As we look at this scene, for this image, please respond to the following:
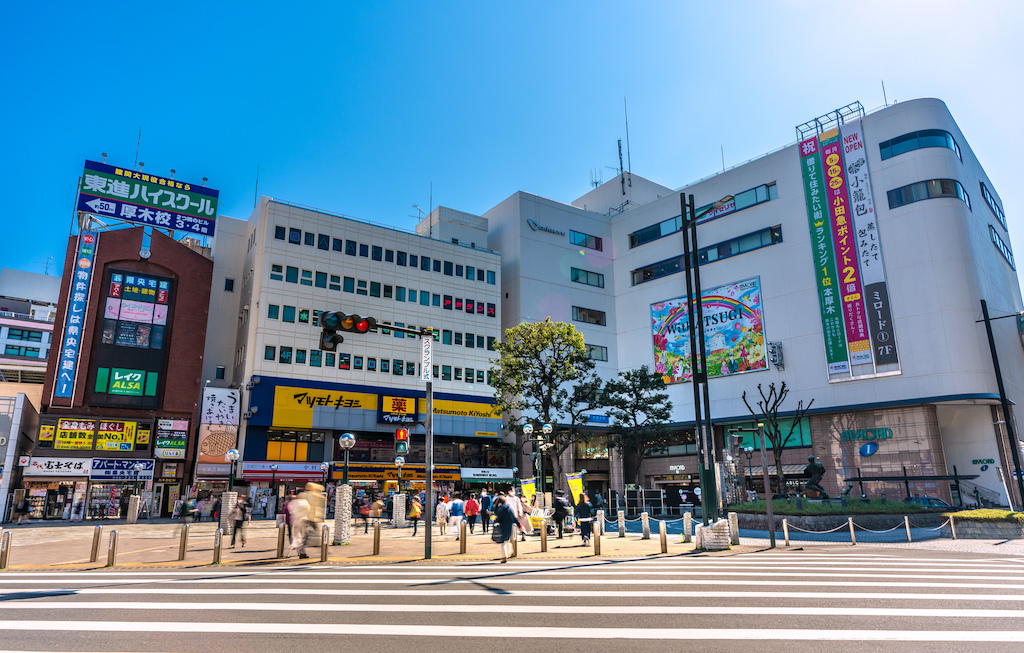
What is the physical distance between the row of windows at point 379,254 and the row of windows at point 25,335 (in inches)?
1939

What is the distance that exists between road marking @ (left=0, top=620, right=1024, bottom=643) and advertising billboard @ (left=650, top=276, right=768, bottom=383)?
43.0 metres

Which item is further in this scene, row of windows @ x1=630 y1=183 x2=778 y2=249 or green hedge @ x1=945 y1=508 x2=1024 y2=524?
row of windows @ x1=630 y1=183 x2=778 y2=249

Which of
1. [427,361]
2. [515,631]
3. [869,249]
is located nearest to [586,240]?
[869,249]

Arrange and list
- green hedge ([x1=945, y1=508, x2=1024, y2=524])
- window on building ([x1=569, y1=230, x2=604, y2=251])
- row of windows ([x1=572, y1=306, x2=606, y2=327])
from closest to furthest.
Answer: green hedge ([x1=945, y1=508, x2=1024, y2=524]) < row of windows ([x1=572, y1=306, x2=606, y2=327]) < window on building ([x1=569, y1=230, x2=604, y2=251])

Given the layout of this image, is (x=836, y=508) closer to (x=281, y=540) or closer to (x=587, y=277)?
(x=281, y=540)

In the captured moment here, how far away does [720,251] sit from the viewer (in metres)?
52.1

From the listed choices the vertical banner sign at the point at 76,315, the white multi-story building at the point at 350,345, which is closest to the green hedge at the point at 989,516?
the white multi-story building at the point at 350,345

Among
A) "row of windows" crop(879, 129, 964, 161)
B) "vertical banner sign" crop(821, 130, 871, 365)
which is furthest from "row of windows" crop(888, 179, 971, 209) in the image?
"vertical banner sign" crop(821, 130, 871, 365)

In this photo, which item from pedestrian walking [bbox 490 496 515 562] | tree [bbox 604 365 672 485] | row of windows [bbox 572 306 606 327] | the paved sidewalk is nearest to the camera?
pedestrian walking [bbox 490 496 515 562]

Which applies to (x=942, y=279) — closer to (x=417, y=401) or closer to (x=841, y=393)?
(x=841, y=393)

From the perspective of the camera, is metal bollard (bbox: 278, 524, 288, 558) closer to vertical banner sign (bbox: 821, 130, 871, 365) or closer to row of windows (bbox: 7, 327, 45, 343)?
vertical banner sign (bbox: 821, 130, 871, 365)

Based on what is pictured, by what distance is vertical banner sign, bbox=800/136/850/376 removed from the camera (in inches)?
1708

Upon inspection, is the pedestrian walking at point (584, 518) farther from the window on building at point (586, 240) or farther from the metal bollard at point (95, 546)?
the window on building at point (586, 240)

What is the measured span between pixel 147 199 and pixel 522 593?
161 ft
